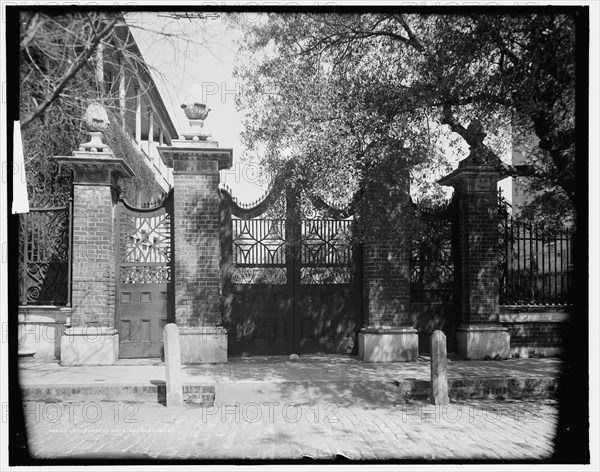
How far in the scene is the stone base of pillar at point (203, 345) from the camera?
9.55 metres

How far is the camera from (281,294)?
1020 cm

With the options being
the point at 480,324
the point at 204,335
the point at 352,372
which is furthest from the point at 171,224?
the point at 480,324

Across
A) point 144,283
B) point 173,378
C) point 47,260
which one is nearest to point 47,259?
point 47,260

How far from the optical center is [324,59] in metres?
7.96

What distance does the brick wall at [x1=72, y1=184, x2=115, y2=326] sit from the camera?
9609mm

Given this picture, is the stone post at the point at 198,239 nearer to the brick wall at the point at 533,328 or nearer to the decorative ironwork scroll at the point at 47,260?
the decorative ironwork scroll at the point at 47,260

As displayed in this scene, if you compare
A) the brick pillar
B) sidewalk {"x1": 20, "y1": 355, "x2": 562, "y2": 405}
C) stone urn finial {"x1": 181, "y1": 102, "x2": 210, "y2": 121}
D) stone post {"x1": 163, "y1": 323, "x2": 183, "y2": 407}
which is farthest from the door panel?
the brick pillar

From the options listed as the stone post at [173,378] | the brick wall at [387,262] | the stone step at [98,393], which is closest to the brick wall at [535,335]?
the brick wall at [387,262]

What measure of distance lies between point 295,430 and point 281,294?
4.14 meters

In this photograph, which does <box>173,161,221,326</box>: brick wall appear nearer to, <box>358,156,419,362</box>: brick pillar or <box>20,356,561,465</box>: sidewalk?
<box>20,356,561,465</box>: sidewalk

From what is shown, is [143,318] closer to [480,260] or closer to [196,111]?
[196,111]

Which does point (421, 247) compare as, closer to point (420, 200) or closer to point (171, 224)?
point (420, 200)

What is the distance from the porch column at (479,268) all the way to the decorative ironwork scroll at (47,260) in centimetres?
716

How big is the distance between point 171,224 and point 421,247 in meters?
4.68
